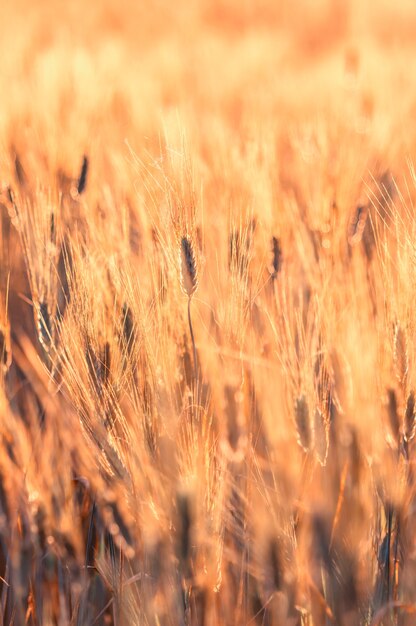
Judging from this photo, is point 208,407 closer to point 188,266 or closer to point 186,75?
point 188,266

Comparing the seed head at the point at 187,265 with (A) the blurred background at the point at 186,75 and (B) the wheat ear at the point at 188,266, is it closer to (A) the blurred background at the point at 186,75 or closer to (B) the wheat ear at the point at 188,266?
(B) the wheat ear at the point at 188,266

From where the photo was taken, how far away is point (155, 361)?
3.02 ft

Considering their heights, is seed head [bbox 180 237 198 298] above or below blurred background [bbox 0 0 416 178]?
below

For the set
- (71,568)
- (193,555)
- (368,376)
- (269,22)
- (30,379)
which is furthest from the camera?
(269,22)

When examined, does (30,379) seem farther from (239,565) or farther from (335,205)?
(335,205)

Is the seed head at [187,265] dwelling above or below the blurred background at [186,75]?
below

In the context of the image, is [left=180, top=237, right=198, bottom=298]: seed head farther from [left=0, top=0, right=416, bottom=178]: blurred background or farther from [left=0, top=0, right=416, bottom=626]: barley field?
[left=0, top=0, right=416, bottom=178]: blurred background

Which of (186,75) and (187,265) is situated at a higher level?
(186,75)

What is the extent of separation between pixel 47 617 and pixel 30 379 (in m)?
0.41

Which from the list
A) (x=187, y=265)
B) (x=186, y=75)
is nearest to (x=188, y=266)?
(x=187, y=265)

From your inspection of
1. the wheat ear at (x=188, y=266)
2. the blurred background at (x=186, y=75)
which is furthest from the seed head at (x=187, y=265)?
the blurred background at (x=186, y=75)

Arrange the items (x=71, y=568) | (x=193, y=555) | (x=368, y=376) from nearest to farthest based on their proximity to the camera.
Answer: (x=193, y=555) → (x=368, y=376) → (x=71, y=568)

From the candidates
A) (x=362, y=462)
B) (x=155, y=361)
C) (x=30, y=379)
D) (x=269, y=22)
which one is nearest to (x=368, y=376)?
(x=362, y=462)

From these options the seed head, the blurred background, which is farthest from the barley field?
the blurred background
